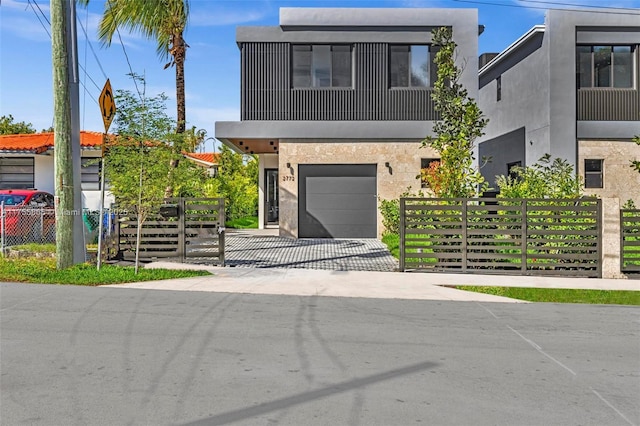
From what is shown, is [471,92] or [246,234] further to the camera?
[246,234]

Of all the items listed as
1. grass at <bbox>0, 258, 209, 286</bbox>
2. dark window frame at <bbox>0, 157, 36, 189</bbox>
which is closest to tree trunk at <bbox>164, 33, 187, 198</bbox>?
grass at <bbox>0, 258, 209, 286</bbox>

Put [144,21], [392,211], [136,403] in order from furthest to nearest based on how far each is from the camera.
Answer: [392,211] → [144,21] → [136,403]

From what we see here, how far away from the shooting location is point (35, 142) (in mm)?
25766

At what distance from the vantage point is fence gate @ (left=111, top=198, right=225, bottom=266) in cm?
1404

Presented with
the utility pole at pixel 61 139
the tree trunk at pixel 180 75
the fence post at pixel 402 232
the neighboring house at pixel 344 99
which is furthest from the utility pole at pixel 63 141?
the neighboring house at pixel 344 99

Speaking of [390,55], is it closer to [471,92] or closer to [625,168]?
[471,92]

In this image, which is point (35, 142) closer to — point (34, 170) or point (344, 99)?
point (34, 170)

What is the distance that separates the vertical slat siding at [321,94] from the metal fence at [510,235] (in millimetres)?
9137

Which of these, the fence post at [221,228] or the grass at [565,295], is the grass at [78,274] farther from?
the grass at [565,295]

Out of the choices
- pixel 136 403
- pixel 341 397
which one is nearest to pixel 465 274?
pixel 341 397

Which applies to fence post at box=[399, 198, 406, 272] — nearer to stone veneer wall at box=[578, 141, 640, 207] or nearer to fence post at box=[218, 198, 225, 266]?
fence post at box=[218, 198, 225, 266]

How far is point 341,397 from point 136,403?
69.6 inches

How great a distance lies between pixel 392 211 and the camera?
67.2 feet

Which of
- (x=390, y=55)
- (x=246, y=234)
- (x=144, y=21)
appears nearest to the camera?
(x=144, y=21)
